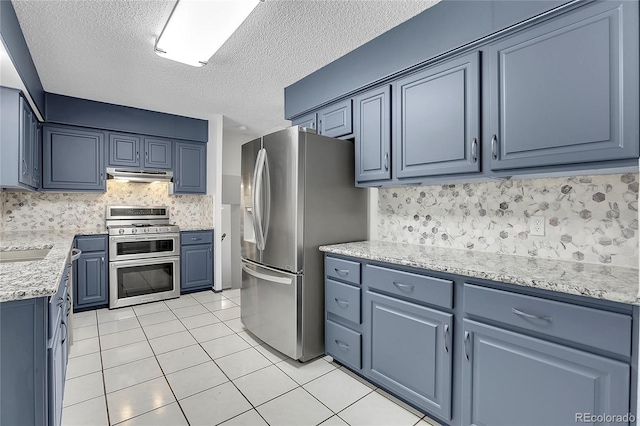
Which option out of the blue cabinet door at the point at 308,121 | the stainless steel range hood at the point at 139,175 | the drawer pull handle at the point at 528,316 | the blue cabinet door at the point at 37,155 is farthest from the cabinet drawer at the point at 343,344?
the blue cabinet door at the point at 37,155

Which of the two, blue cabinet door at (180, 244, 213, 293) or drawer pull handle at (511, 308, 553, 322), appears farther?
blue cabinet door at (180, 244, 213, 293)

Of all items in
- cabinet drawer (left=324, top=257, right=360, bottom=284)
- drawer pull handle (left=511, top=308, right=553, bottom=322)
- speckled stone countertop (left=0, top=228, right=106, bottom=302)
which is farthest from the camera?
cabinet drawer (left=324, top=257, right=360, bottom=284)

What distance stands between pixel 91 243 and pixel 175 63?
2.31m

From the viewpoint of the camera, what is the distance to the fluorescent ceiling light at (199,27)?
1.79 meters

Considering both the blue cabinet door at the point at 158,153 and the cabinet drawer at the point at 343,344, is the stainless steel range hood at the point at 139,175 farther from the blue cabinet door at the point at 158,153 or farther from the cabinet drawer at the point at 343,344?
the cabinet drawer at the point at 343,344

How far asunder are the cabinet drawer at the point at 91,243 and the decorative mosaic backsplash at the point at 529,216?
11.0 ft

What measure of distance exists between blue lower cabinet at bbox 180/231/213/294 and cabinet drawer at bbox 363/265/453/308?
299cm

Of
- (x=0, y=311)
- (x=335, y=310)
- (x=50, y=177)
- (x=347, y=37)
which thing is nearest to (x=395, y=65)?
(x=347, y=37)

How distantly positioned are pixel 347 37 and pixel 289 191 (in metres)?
1.24

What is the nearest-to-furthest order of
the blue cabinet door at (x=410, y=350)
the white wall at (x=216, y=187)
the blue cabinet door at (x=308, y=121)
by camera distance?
the blue cabinet door at (x=410, y=350), the blue cabinet door at (x=308, y=121), the white wall at (x=216, y=187)

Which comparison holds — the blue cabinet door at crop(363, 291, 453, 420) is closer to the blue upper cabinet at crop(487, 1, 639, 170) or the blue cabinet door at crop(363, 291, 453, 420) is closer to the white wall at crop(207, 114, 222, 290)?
the blue upper cabinet at crop(487, 1, 639, 170)

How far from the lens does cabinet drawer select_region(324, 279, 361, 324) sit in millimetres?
2141

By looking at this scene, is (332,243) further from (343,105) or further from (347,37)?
(347,37)

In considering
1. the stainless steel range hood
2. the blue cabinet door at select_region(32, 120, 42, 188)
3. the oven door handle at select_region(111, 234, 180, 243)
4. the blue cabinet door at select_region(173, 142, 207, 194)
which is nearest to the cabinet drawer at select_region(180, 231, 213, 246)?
the oven door handle at select_region(111, 234, 180, 243)
